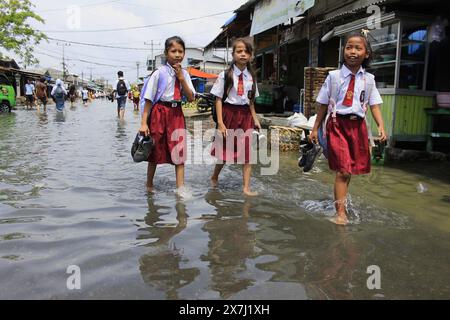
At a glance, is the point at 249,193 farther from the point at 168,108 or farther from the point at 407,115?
the point at 407,115

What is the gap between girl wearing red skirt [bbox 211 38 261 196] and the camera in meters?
4.72

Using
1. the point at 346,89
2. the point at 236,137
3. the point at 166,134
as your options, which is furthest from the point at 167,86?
the point at 346,89

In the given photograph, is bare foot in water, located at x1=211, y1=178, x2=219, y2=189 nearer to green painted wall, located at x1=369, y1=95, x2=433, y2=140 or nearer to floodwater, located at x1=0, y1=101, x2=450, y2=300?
floodwater, located at x1=0, y1=101, x2=450, y2=300

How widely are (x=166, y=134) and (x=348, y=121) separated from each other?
189 cm

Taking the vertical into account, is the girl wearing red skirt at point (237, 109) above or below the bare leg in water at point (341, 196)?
above

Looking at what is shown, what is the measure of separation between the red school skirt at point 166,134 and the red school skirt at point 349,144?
1.61 meters

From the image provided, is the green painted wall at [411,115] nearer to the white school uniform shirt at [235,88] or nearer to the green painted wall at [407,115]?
the green painted wall at [407,115]

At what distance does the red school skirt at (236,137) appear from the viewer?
4.86 m

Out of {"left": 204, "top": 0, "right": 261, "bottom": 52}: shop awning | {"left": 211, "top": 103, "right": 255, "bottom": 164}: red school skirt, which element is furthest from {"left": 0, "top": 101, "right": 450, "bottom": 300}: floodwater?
{"left": 204, "top": 0, "right": 261, "bottom": 52}: shop awning

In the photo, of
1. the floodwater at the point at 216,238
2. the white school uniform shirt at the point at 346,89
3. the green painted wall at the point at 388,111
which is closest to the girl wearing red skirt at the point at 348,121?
the white school uniform shirt at the point at 346,89

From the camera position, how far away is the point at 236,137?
4.91 metres

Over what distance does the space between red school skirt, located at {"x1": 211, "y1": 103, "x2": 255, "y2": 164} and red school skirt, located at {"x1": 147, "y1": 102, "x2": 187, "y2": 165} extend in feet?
1.57

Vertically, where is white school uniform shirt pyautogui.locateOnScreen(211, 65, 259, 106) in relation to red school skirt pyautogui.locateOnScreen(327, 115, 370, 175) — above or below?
above
